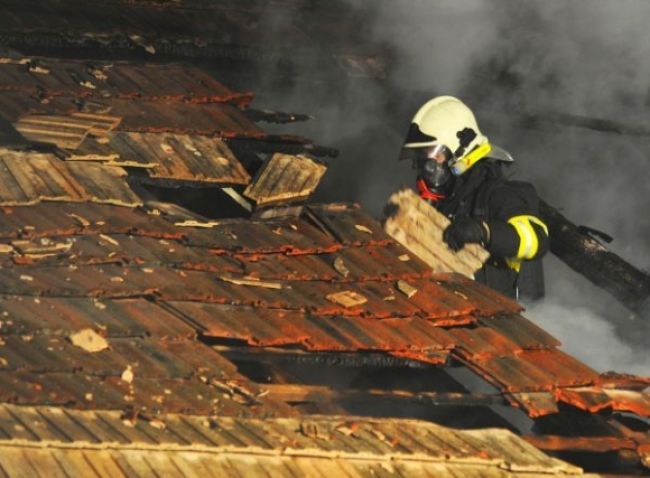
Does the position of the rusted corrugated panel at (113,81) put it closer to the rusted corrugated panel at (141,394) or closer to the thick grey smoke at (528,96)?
the thick grey smoke at (528,96)

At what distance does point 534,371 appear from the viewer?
936cm

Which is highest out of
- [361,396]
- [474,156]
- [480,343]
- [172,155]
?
[474,156]

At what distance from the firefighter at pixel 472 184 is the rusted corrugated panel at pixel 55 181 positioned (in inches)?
85.6

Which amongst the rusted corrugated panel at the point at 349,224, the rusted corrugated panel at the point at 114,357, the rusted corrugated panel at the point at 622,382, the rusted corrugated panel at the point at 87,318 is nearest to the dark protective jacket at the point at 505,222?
the rusted corrugated panel at the point at 349,224

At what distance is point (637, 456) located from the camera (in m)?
9.04

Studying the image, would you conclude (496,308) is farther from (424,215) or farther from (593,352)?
(593,352)

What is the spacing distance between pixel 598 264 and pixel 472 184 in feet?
3.90

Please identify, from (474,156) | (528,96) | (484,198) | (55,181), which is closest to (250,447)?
(55,181)

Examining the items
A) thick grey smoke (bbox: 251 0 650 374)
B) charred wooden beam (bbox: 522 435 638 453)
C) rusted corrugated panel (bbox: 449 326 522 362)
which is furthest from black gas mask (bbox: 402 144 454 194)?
charred wooden beam (bbox: 522 435 638 453)

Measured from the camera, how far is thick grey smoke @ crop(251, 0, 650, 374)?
1381 cm

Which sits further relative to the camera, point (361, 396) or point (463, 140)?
point (463, 140)

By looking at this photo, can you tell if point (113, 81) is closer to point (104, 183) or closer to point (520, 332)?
point (104, 183)

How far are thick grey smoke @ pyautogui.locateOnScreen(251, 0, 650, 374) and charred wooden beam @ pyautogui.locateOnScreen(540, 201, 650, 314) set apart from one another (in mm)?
770

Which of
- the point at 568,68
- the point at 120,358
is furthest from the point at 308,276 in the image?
the point at 568,68
